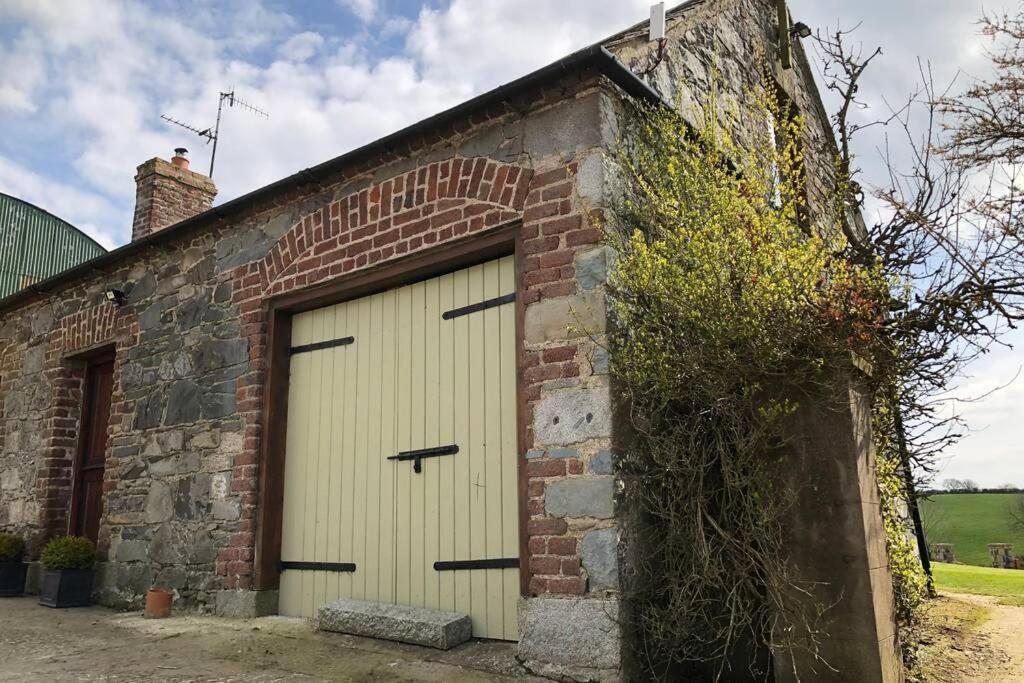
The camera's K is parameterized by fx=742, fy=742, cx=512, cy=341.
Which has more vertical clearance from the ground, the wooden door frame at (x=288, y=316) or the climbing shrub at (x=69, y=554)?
the wooden door frame at (x=288, y=316)

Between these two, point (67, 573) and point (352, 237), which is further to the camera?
point (67, 573)

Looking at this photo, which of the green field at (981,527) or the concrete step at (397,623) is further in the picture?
the green field at (981,527)

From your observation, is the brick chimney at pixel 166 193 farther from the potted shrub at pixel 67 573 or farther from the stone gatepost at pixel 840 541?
the stone gatepost at pixel 840 541

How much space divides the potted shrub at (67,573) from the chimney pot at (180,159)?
15.4ft

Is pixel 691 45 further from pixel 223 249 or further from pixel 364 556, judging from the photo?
pixel 364 556

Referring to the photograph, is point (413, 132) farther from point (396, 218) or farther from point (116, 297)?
point (116, 297)

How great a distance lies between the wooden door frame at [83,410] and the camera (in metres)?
7.38

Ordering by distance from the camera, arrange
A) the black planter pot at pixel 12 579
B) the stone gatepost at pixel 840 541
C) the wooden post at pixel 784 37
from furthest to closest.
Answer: the wooden post at pixel 784 37, the black planter pot at pixel 12 579, the stone gatepost at pixel 840 541

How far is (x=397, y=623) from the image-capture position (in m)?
4.14

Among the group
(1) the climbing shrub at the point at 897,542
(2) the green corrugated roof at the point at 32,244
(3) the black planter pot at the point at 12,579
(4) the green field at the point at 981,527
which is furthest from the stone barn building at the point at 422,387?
(4) the green field at the point at 981,527

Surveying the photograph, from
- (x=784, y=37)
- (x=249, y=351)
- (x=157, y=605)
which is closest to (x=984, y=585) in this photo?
(x=784, y=37)

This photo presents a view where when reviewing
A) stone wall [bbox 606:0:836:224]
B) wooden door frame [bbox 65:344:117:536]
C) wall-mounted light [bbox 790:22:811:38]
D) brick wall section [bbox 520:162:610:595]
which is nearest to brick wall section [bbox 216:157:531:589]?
brick wall section [bbox 520:162:610:595]

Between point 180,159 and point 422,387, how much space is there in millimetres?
6172

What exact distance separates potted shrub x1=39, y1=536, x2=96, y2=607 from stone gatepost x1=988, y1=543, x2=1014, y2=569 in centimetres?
1583
